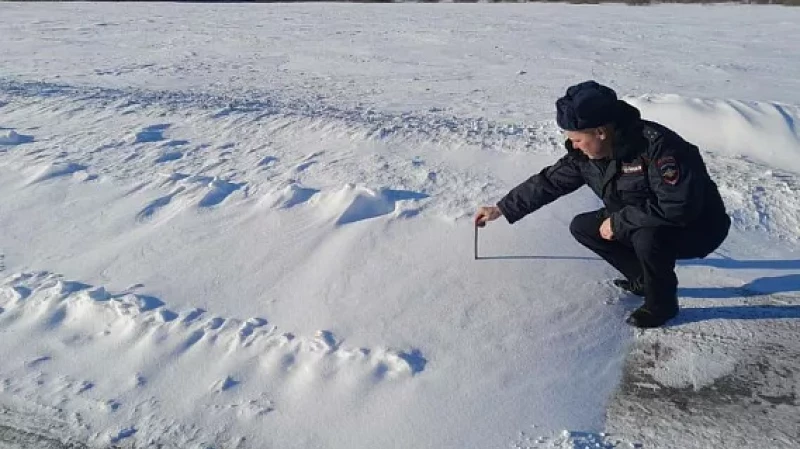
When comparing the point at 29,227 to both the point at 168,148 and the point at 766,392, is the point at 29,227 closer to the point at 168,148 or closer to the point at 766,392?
the point at 168,148

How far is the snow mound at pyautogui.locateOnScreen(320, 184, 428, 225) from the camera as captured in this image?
154 inches

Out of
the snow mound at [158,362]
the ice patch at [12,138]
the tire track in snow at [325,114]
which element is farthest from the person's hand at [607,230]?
the ice patch at [12,138]

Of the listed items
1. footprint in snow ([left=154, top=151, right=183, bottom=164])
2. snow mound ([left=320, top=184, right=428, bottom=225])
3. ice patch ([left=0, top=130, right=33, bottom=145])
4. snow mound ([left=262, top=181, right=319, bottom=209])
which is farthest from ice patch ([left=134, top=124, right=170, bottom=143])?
snow mound ([left=320, top=184, right=428, bottom=225])

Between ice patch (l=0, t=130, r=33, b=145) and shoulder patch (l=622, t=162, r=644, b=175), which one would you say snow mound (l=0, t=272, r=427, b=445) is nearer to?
shoulder patch (l=622, t=162, r=644, b=175)

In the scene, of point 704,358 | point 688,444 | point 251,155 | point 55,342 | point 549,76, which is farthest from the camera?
point 549,76

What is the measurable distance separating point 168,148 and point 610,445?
159 inches

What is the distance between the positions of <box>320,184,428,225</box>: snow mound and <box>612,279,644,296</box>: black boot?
122 cm

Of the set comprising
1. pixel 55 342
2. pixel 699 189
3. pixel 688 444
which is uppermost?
pixel 699 189

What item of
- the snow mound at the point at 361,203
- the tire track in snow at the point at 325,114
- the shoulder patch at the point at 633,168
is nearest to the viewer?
the shoulder patch at the point at 633,168

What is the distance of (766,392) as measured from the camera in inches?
101

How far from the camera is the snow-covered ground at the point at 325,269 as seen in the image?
2.59 meters

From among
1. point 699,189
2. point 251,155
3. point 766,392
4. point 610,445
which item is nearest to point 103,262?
point 251,155

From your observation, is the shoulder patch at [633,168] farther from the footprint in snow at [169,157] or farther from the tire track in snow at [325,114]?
the footprint in snow at [169,157]

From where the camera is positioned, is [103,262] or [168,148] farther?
[168,148]
